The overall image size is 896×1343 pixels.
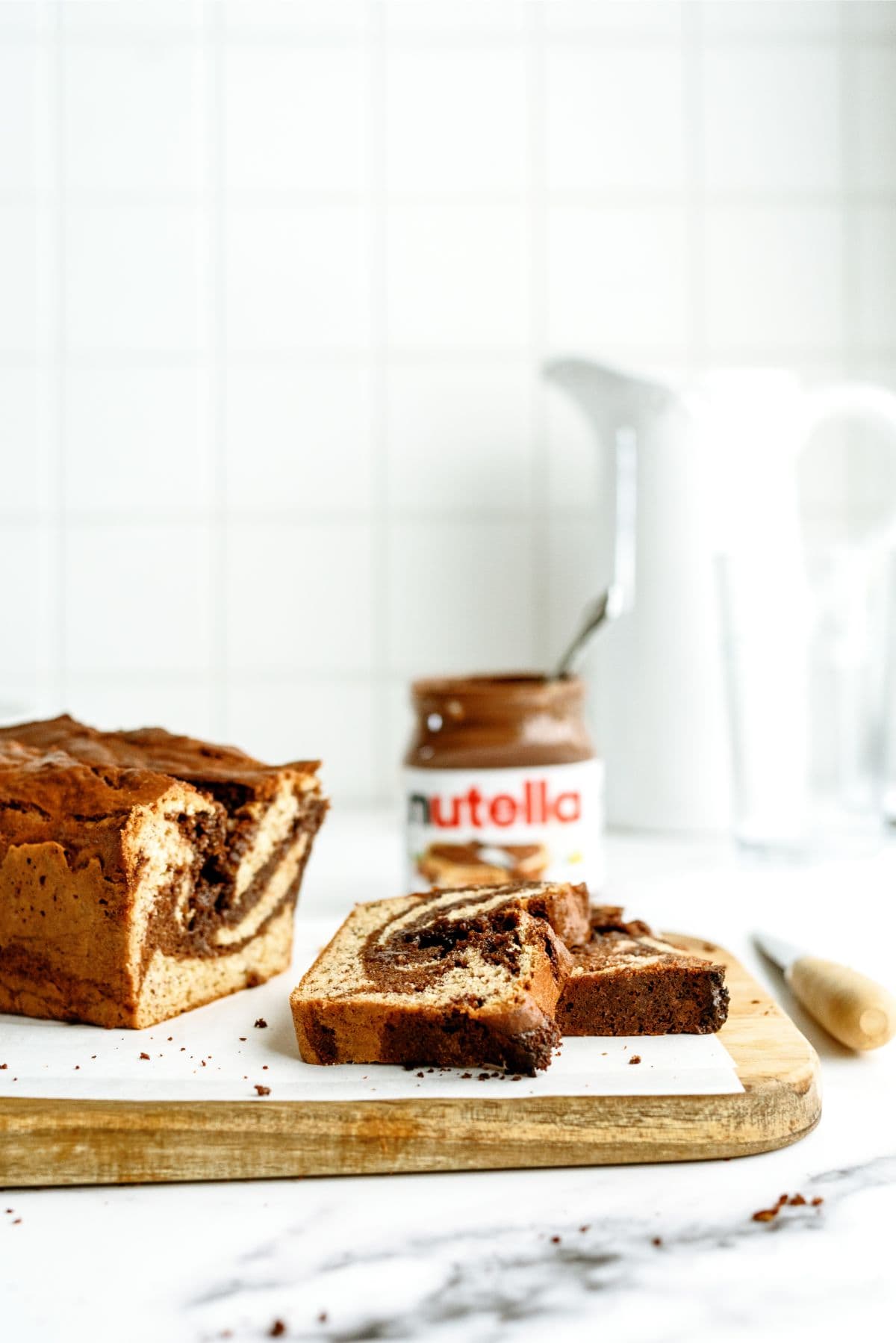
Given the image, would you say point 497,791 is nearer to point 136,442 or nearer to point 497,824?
point 497,824

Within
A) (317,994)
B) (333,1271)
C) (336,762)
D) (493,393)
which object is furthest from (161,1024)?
(493,393)

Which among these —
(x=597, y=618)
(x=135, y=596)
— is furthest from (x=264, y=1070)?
(x=135, y=596)

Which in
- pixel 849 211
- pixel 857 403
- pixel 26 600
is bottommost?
pixel 26 600

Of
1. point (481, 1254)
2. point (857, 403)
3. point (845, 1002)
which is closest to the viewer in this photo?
point (481, 1254)

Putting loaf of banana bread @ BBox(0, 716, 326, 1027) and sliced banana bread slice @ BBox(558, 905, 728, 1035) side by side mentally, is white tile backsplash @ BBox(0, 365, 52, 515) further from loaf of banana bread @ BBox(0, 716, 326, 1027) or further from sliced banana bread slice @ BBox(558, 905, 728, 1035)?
sliced banana bread slice @ BBox(558, 905, 728, 1035)

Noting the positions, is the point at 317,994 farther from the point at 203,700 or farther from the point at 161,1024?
the point at 203,700

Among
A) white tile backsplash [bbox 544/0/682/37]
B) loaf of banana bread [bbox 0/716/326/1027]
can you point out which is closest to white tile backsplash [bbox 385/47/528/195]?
white tile backsplash [bbox 544/0/682/37]

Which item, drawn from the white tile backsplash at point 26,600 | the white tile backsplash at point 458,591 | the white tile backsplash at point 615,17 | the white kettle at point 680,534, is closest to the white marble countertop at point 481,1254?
the white kettle at point 680,534
